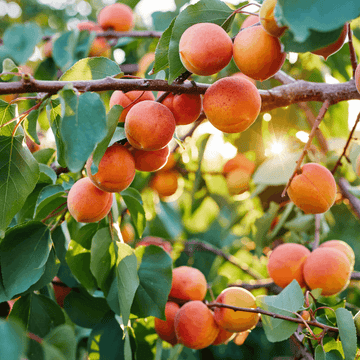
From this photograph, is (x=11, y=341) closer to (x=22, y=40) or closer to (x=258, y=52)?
(x=258, y=52)

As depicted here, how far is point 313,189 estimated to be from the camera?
0.77m

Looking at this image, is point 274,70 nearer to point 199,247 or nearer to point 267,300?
point 267,300

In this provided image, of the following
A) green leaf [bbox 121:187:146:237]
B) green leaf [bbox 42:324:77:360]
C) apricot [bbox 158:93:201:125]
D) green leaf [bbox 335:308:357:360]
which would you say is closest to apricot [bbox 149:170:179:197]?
green leaf [bbox 121:187:146:237]

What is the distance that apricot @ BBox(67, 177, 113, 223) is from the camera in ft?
2.25

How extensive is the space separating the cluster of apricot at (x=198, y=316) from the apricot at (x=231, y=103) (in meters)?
0.42

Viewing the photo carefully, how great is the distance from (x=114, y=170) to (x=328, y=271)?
1.93ft

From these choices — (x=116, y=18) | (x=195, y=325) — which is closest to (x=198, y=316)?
(x=195, y=325)

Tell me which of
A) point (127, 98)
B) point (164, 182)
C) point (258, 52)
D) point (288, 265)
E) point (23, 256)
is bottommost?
point (164, 182)

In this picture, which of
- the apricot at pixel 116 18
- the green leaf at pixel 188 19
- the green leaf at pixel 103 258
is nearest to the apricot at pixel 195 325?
the green leaf at pixel 103 258

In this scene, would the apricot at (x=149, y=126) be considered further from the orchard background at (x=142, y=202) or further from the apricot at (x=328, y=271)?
A: the apricot at (x=328, y=271)

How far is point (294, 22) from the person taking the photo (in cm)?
44

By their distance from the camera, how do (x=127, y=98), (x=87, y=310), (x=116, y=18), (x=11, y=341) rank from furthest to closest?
(x=116, y=18), (x=87, y=310), (x=127, y=98), (x=11, y=341)

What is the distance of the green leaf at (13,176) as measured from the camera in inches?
26.5

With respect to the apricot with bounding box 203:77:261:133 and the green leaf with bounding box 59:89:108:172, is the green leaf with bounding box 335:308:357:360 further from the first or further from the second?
the green leaf with bounding box 59:89:108:172
